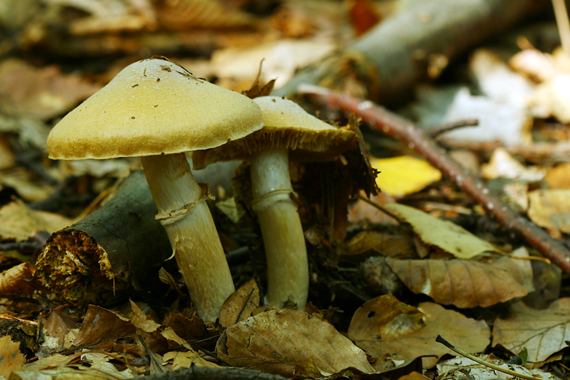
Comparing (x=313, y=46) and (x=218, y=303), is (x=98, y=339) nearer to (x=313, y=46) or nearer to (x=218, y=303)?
(x=218, y=303)

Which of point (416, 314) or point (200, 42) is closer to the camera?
point (416, 314)

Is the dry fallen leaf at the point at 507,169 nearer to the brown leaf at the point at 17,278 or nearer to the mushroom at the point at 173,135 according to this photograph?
the mushroom at the point at 173,135

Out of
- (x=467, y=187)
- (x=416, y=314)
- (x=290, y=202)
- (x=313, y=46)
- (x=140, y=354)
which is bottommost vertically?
(x=416, y=314)

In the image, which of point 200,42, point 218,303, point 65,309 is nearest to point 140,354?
point 218,303

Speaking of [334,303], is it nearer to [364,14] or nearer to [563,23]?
[364,14]

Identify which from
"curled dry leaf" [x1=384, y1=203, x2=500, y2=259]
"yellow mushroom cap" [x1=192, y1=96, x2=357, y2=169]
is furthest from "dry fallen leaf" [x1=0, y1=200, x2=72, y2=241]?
"curled dry leaf" [x1=384, y1=203, x2=500, y2=259]

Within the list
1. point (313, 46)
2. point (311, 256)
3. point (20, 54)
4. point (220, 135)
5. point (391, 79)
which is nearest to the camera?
point (220, 135)

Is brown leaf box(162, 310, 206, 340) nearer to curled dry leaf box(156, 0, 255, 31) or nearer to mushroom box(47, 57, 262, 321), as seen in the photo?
mushroom box(47, 57, 262, 321)
